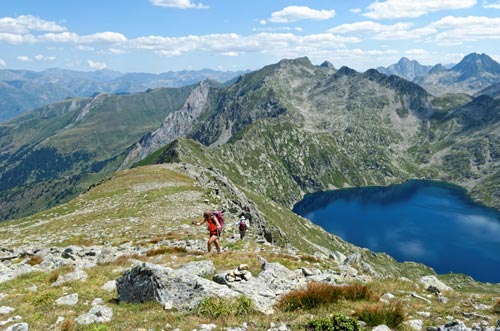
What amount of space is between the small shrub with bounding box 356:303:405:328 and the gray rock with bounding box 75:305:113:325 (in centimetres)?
987

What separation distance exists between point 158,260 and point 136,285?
856cm

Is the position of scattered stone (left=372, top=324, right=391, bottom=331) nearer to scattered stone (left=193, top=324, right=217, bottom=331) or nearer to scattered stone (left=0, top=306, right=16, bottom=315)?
scattered stone (left=193, top=324, right=217, bottom=331)

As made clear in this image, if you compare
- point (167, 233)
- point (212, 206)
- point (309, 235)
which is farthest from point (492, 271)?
point (167, 233)

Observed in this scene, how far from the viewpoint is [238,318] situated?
1380 cm

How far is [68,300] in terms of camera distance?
55.4 ft

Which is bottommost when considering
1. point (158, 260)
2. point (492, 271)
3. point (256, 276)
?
point (492, 271)

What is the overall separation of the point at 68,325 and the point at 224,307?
5823mm

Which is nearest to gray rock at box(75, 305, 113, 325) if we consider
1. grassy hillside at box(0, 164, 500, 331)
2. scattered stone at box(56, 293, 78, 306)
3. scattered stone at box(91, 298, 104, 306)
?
grassy hillside at box(0, 164, 500, 331)

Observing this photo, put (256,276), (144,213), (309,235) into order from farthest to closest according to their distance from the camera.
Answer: (309,235)
(144,213)
(256,276)

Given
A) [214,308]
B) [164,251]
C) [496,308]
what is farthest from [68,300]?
[496,308]

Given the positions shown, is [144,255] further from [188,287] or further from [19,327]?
[19,327]

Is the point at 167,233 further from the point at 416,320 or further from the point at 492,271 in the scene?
the point at 492,271

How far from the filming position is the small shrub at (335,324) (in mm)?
12070

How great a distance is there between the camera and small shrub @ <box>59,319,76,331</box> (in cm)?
1346
